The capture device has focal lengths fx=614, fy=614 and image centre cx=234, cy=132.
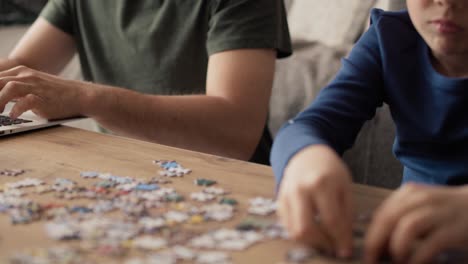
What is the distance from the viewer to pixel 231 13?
1.56 meters

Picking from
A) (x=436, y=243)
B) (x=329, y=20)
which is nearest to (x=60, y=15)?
(x=329, y=20)

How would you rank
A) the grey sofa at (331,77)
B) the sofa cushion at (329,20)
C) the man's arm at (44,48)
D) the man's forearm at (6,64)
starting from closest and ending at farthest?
the man's forearm at (6,64)
the man's arm at (44,48)
the grey sofa at (331,77)
the sofa cushion at (329,20)

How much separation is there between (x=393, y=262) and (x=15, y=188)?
55 centimetres

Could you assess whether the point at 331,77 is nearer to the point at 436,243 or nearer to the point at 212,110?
the point at 212,110

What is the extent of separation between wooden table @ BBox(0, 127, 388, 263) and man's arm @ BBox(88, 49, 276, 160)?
115mm

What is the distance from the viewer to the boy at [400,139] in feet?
2.09

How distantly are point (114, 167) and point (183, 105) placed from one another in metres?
0.44

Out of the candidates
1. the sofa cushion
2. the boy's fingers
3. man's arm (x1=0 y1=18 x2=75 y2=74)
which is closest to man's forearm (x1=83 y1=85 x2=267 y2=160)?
man's arm (x1=0 y1=18 x2=75 y2=74)

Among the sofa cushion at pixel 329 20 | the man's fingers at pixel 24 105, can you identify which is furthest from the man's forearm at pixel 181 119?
the sofa cushion at pixel 329 20

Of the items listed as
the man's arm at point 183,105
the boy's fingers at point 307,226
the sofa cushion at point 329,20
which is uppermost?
the boy's fingers at point 307,226

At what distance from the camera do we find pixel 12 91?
129 centimetres

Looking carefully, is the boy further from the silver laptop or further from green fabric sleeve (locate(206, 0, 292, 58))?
the silver laptop

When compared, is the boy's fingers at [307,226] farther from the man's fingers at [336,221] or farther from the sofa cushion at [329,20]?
the sofa cushion at [329,20]

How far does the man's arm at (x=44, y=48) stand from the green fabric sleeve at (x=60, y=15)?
2 cm
